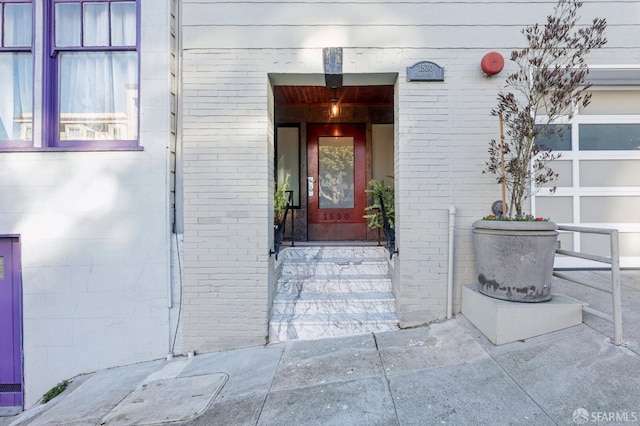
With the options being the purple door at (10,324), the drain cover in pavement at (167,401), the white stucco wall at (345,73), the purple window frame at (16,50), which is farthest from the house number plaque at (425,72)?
the purple door at (10,324)

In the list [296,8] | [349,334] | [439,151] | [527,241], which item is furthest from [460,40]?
[349,334]

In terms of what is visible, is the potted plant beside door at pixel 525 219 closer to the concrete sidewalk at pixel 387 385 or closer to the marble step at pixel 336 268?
the concrete sidewalk at pixel 387 385

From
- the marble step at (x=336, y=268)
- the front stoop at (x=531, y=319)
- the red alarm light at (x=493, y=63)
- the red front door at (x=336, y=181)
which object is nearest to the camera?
the front stoop at (x=531, y=319)

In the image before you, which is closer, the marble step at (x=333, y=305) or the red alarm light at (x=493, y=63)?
the red alarm light at (x=493, y=63)

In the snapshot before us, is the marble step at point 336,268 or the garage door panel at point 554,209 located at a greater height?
the garage door panel at point 554,209

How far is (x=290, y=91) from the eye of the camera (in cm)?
515

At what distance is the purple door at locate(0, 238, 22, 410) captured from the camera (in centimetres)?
364

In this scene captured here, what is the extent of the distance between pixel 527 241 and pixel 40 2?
5.66 m

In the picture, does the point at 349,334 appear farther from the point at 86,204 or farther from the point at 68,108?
the point at 68,108

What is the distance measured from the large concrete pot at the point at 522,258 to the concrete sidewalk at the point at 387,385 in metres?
0.39

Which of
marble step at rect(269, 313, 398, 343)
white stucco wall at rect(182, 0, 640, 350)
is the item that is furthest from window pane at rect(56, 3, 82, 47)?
marble step at rect(269, 313, 398, 343)

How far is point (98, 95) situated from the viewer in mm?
3871

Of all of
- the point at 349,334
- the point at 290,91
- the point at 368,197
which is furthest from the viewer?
the point at 368,197

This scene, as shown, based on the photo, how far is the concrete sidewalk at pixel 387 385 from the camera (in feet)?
7.16
